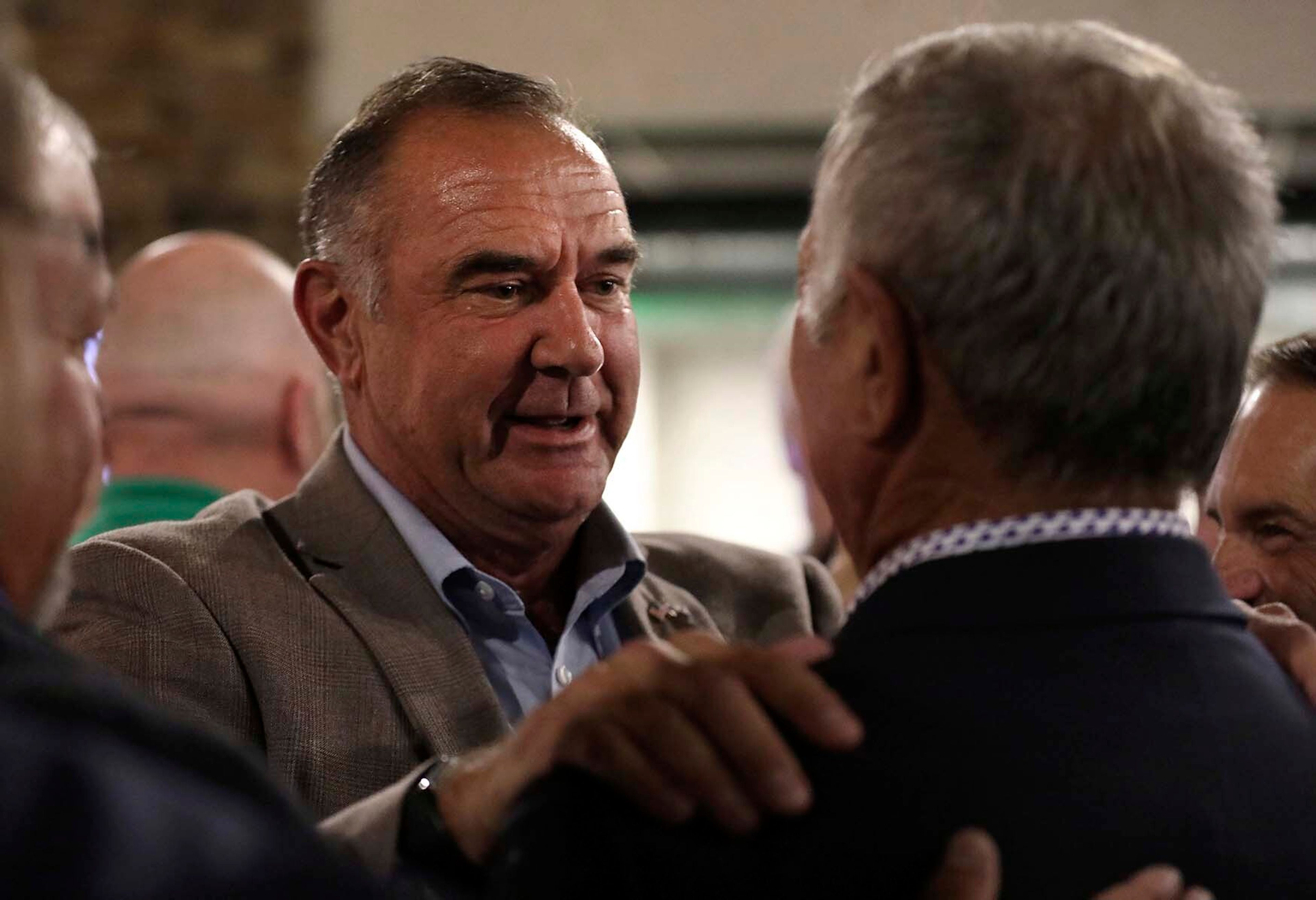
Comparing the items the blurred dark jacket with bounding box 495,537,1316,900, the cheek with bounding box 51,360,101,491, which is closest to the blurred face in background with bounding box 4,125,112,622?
the cheek with bounding box 51,360,101,491

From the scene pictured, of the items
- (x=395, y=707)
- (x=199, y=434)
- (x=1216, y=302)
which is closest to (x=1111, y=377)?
(x=1216, y=302)

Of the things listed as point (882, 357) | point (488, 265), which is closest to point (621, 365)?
point (488, 265)

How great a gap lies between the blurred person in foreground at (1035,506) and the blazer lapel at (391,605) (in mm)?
788

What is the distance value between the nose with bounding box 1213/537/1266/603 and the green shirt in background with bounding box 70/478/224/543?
1.64 m

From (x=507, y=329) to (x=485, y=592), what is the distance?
0.35 meters

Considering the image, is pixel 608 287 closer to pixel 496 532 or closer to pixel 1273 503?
pixel 496 532

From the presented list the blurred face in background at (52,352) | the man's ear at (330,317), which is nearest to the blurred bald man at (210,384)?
the man's ear at (330,317)

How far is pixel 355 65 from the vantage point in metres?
5.69

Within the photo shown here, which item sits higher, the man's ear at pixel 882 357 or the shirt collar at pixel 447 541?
the man's ear at pixel 882 357

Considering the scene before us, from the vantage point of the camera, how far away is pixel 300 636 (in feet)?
6.31

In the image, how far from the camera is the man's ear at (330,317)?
2.28 m

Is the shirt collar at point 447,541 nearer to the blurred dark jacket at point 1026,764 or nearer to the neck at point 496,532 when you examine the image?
the neck at point 496,532

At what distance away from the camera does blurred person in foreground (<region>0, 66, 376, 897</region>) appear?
2.52ft

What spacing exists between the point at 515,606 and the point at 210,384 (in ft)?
4.17
